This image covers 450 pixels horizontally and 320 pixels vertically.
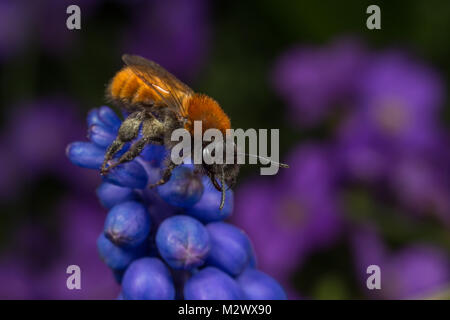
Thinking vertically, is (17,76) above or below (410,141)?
above

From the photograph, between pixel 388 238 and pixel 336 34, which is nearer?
pixel 388 238

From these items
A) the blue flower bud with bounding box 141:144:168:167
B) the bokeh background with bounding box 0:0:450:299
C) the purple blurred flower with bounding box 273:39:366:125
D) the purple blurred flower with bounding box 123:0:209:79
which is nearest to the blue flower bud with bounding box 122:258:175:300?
the blue flower bud with bounding box 141:144:168:167

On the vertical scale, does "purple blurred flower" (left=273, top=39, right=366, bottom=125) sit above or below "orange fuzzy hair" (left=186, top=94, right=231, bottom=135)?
above

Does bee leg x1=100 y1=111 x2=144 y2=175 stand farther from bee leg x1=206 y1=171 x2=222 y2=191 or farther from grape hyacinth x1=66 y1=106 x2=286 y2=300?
bee leg x1=206 y1=171 x2=222 y2=191

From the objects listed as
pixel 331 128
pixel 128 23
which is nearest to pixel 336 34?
pixel 331 128

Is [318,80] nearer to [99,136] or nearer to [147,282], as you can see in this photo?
[99,136]

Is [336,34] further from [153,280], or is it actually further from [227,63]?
[153,280]
